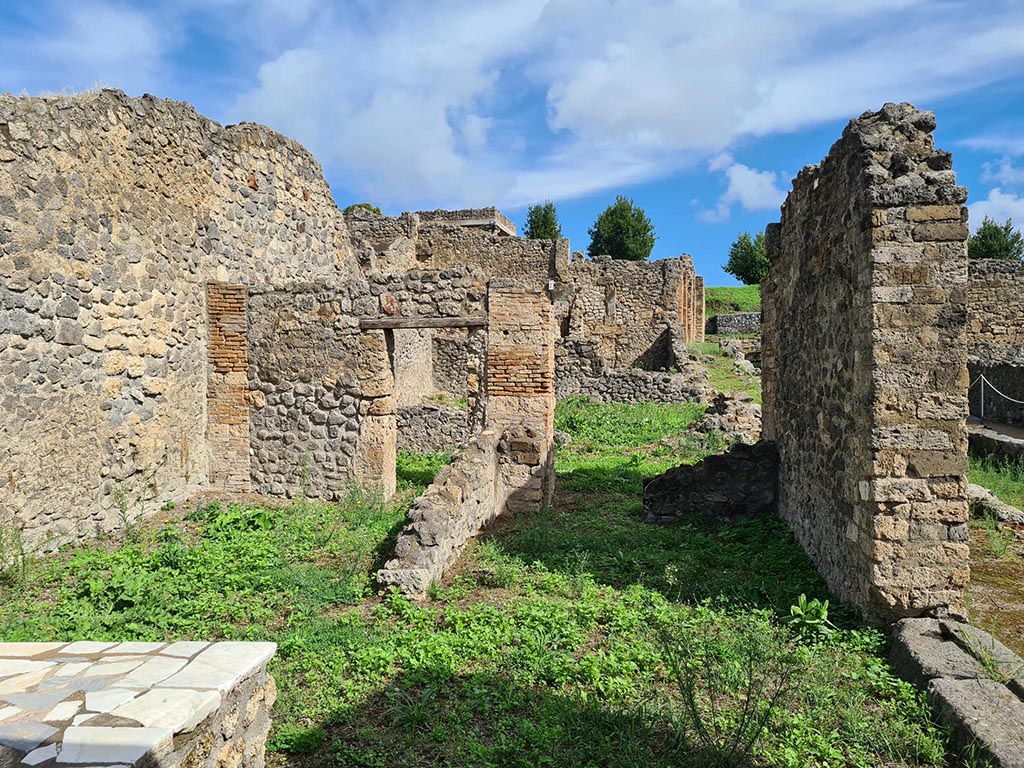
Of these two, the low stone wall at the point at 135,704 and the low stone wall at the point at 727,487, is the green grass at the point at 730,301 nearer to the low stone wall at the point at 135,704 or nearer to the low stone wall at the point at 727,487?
the low stone wall at the point at 727,487

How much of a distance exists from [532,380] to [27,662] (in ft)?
21.4

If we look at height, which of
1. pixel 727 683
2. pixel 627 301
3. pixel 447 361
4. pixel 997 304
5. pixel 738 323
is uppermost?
pixel 627 301

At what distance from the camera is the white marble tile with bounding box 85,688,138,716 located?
271 cm

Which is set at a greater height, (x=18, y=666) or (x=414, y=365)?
(x=414, y=365)

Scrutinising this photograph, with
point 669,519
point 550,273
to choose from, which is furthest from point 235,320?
point 550,273

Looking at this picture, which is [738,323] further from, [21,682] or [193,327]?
[21,682]

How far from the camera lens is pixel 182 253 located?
856 cm

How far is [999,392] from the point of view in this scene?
1488 centimetres

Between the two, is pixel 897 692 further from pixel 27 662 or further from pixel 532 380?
pixel 532 380

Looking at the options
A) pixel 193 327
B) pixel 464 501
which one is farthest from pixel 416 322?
pixel 193 327

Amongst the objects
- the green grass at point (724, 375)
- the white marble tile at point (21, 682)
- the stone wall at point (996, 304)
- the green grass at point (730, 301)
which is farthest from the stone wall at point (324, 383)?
the green grass at point (730, 301)

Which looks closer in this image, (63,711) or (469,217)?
(63,711)

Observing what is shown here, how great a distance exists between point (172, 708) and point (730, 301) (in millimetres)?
41084

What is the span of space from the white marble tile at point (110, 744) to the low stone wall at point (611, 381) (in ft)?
58.4
